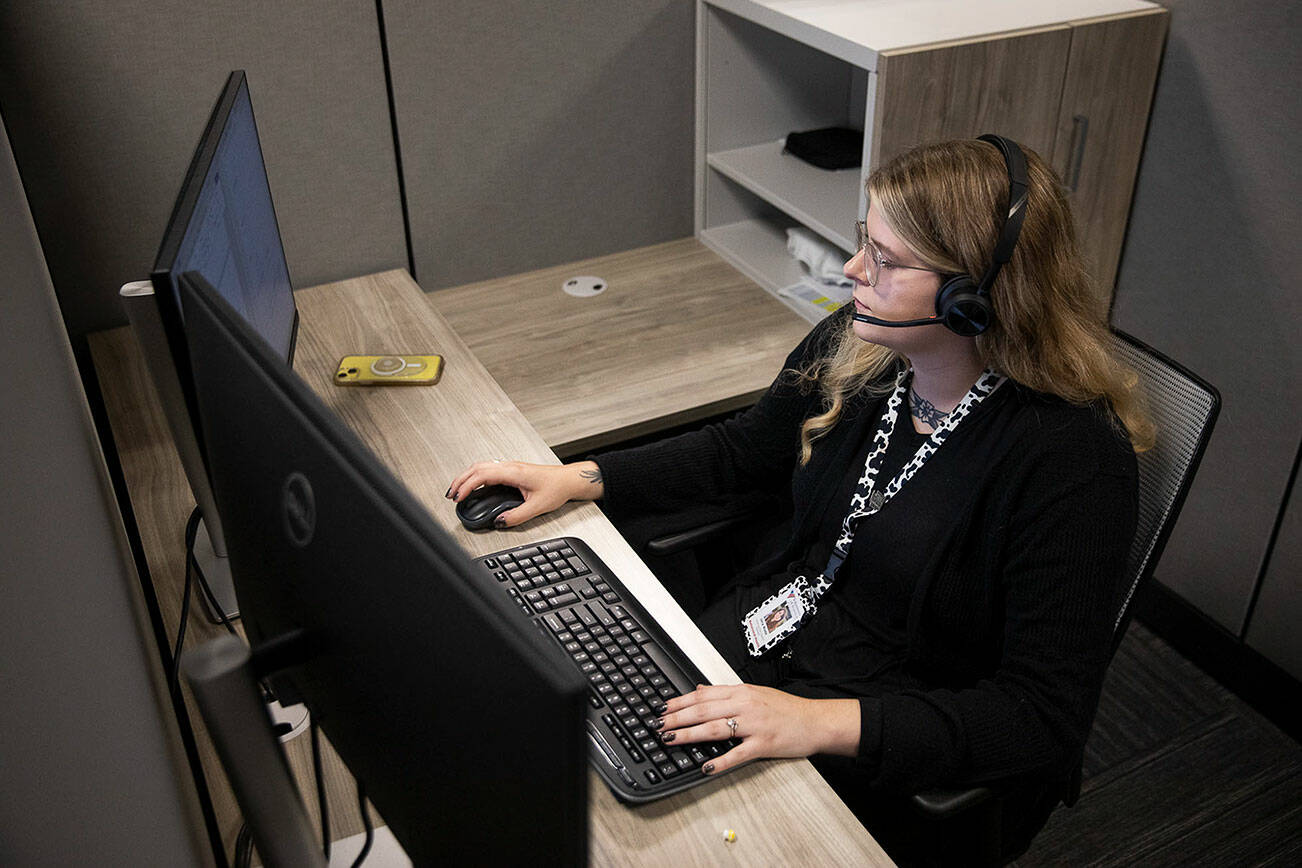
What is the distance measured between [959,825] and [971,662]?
0.17 metres

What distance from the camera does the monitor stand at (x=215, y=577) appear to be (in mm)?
1264

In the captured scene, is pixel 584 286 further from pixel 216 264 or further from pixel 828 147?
pixel 216 264

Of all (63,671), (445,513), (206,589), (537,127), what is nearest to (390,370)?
(445,513)

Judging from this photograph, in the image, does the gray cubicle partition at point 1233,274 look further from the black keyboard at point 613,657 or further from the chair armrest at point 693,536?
the black keyboard at point 613,657

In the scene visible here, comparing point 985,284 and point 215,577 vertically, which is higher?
point 985,284

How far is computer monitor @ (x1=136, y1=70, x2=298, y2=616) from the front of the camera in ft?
3.04

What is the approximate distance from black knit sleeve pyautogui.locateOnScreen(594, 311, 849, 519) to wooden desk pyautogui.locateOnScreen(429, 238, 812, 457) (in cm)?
21

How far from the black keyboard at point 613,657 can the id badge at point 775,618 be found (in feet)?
0.70

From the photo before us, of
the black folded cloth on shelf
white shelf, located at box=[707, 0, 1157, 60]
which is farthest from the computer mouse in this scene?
the black folded cloth on shelf

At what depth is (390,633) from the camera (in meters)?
0.64

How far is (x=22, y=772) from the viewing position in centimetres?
60

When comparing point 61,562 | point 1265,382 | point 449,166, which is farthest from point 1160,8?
point 61,562

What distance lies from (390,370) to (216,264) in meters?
0.62

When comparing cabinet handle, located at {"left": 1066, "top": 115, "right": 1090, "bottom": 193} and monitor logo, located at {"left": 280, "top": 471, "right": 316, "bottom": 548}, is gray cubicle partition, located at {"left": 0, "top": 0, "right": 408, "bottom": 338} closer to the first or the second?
cabinet handle, located at {"left": 1066, "top": 115, "right": 1090, "bottom": 193}
